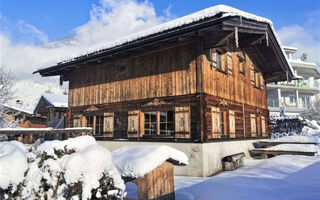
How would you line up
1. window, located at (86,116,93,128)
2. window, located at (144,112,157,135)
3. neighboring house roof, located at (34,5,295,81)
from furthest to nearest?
window, located at (86,116,93,128) → window, located at (144,112,157,135) → neighboring house roof, located at (34,5,295,81)

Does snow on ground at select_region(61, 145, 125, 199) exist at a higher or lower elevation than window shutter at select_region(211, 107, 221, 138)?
lower

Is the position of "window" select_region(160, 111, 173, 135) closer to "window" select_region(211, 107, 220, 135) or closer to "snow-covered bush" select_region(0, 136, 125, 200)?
"window" select_region(211, 107, 220, 135)

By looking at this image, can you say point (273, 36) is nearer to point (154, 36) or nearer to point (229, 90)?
point (229, 90)

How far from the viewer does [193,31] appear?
799 cm

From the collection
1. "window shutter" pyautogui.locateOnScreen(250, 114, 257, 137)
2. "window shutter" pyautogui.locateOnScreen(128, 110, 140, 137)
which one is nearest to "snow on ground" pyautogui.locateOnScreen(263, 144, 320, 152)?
"window shutter" pyautogui.locateOnScreen(250, 114, 257, 137)

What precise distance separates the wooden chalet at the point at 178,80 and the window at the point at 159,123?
0.14ft

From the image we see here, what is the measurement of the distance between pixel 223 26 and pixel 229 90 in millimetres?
4063

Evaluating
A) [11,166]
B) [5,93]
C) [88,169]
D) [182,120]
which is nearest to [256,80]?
[182,120]

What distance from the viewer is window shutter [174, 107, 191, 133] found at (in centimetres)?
879

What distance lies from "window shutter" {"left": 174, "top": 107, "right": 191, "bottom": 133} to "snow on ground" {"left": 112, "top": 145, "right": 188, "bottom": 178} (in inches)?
176

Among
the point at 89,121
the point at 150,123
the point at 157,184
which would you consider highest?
the point at 89,121

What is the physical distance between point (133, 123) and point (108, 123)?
5.83 ft

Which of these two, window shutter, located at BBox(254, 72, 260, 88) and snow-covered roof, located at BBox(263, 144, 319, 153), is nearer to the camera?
snow-covered roof, located at BBox(263, 144, 319, 153)

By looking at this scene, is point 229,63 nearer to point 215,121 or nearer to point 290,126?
point 215,121
